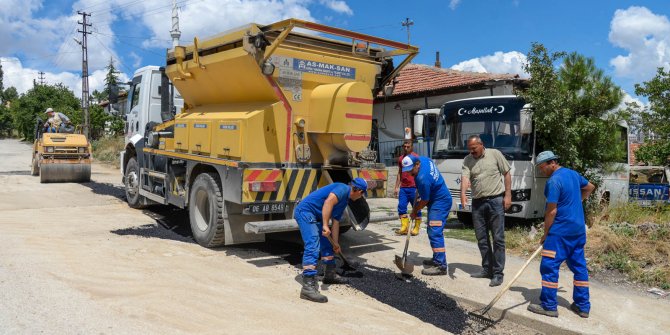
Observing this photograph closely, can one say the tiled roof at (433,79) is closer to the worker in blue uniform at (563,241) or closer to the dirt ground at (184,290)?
the dirt ground at (184,290)

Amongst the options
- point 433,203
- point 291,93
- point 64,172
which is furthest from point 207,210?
point 64,172

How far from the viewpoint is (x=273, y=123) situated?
6.25 m

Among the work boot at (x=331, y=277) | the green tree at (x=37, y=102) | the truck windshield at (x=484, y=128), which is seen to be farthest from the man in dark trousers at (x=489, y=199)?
the green tree at (x=37, y=102)

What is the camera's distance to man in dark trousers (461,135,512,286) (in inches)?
225

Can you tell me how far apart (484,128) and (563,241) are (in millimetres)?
4200

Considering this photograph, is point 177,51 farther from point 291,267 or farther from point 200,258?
point 291,267

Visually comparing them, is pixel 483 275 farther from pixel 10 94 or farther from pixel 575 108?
pixel 10 94

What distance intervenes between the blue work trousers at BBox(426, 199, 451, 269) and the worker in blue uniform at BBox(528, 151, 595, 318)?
135 cm

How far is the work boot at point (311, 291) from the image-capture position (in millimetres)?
4848

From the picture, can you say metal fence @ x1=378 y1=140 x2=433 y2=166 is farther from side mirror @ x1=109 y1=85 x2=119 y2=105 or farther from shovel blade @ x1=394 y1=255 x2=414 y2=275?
shovel blade @ x1=394 y1=255 x2=414 y2=275

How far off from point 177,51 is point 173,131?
136cm

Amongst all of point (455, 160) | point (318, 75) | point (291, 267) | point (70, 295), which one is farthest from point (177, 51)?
point (455, 160)

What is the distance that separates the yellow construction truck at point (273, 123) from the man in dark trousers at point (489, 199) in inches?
54.4

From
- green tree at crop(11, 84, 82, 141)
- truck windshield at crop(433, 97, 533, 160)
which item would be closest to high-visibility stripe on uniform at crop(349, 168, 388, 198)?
truck windshield at crop(433, 97, 533, 160)
